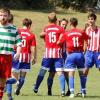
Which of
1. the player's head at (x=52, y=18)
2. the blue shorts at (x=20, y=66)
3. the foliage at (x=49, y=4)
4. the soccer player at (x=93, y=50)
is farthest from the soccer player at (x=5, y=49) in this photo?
the foliage at (x=49, y=4)

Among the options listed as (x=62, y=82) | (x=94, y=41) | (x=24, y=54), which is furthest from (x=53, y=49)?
(x=94, y=41)

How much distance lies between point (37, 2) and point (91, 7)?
7720 millimetres

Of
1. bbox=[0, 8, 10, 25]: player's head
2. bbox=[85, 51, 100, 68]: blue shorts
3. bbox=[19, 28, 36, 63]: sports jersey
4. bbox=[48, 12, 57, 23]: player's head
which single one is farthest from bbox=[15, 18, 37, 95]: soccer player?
bbox=[0, 8, 10, 25]: player's head

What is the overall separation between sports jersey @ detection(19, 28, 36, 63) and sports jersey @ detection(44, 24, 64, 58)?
41 cm

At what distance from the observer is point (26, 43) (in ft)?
56.0

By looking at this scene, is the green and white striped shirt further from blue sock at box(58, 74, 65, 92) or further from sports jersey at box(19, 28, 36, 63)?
blue sock at box(58, 74, 65, 92)

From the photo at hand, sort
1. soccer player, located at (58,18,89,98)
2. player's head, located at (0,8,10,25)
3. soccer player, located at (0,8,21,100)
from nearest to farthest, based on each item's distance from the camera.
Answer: player's head, located at (0,8,10,25) < soccer player, located at (0,8,21,100) < soccer player, located at (58,18,89,98)

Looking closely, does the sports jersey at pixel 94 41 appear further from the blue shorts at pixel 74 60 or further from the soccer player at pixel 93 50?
the blue shorts at pixel 74 60

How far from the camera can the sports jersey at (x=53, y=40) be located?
55.3ft

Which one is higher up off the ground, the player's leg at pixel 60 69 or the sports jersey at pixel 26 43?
the sports jersey at pixel 26 43

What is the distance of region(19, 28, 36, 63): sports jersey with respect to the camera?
55.6 ft

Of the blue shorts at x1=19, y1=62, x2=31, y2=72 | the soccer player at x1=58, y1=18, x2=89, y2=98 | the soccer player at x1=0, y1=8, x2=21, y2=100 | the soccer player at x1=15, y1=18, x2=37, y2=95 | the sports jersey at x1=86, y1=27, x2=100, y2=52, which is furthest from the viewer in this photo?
the sports jersey at x1=86, y1=27, x2=100, y2=52

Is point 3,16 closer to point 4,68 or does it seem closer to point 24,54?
point 4,68

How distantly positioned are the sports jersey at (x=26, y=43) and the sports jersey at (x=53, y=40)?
41 centimetres
